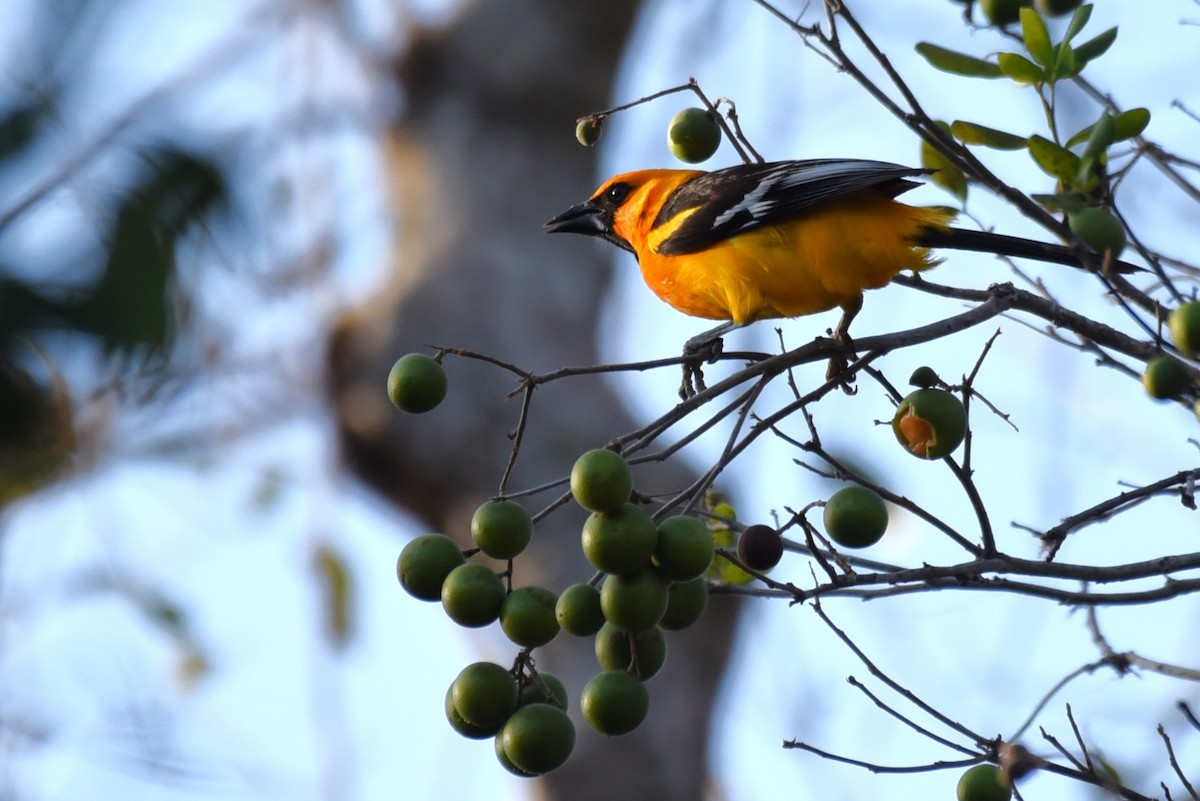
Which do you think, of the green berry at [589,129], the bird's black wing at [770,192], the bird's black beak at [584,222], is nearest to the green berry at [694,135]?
the green berry at [589,129]

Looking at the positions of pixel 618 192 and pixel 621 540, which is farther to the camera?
pixel 618 192

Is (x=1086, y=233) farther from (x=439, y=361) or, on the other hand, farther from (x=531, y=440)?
(x=531, y=440)

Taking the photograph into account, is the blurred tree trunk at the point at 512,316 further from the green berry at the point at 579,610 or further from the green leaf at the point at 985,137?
the green berry at the point at 579,610

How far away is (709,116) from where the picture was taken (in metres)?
3.28

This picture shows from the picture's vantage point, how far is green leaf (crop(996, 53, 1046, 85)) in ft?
9.07

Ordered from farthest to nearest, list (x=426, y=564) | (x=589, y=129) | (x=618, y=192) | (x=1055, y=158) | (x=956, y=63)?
1. (x=618, y=192)
2. (x=589, y=129)
3. (x=956, y=63)
4. (x=1055, y=158)
5. (x=426, y=564)

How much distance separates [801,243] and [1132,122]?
1.27 m

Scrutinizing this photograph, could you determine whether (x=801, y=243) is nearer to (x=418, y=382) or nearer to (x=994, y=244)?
(x=994, y=244)

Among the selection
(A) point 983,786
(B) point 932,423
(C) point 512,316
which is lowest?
(A) point 983,786

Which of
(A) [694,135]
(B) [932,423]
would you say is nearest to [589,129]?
(A) [694,135]

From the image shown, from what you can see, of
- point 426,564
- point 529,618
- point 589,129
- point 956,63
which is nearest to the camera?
point 529,618

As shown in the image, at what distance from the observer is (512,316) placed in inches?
359

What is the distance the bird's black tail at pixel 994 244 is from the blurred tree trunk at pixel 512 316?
4.14m

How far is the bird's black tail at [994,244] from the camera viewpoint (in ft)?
11.3
